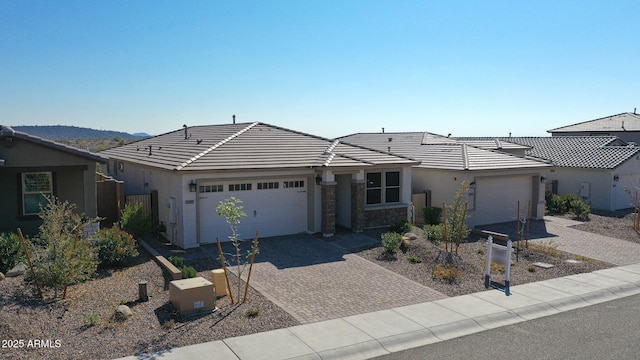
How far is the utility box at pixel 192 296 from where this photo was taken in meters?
11.5

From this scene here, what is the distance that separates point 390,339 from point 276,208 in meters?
9.91

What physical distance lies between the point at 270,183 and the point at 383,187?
4989mm

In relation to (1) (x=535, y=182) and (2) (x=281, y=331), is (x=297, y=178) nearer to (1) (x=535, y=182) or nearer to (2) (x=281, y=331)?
(2) (x=281, y=331)

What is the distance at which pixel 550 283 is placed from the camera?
14.7 metres

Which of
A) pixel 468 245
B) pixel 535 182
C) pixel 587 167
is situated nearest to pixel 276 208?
pixel 468 245

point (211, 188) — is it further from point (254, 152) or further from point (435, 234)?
point (435, 234)

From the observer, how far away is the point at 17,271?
13.6m

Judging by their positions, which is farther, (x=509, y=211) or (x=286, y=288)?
(x=509, y=211)

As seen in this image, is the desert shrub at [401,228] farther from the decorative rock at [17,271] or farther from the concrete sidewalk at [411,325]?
the decorative rock at [17,271]

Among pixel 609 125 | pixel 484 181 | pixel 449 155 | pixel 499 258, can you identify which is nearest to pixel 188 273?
pixel 499 258

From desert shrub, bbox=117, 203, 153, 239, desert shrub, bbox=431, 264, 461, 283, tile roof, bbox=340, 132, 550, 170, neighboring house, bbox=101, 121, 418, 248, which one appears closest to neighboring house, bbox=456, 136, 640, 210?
tile roof, bbox=340, 132, 550, 170

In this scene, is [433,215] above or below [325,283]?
above

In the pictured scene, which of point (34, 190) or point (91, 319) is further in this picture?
point (34, 190)

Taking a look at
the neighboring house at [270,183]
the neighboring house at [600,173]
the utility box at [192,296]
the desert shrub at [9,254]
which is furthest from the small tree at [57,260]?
the neighboring house at [600,173]
